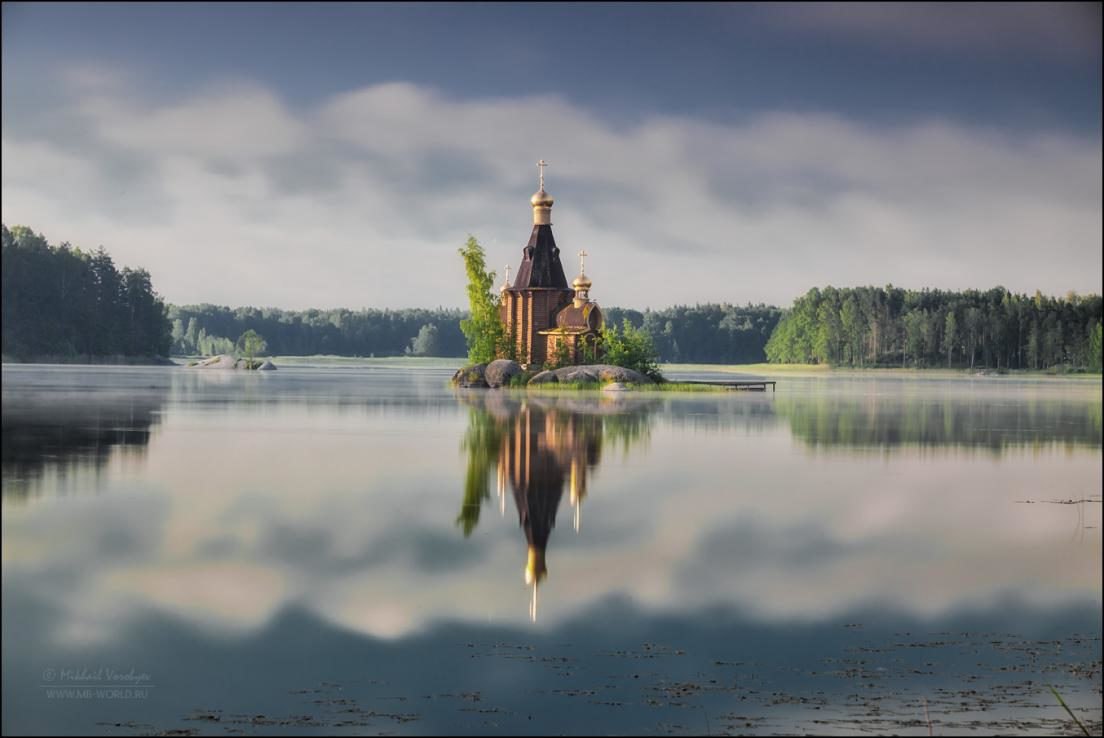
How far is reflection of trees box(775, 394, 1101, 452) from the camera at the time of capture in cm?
2523

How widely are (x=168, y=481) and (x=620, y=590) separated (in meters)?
8.73

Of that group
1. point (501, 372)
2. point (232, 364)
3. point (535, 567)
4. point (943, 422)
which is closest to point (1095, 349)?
point (501, 372)

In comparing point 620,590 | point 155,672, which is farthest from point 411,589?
point 155,672

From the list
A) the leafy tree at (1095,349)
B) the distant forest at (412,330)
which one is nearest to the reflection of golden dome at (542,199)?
the leafy tree at (1095,349)

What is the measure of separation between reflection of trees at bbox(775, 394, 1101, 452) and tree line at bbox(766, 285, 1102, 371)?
65.7 m

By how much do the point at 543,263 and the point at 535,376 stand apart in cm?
635

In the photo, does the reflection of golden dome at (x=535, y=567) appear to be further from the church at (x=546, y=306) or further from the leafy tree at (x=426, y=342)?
the leafy tree at (x=426, y=342)

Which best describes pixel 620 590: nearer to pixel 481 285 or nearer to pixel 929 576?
pixel 929 576

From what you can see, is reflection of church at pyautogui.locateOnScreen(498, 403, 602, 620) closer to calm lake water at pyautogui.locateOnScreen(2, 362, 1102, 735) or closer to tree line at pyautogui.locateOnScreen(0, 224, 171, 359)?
calm lake water at pyautogui.locateOnScreen(2, 362, 1102, 735)

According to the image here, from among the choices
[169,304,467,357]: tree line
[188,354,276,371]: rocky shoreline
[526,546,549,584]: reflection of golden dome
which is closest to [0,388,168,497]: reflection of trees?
[526,546,549,584]: reflection of golden dome

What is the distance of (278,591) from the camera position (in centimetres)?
926

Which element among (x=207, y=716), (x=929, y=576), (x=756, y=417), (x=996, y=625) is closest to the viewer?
(x=207, y=716)

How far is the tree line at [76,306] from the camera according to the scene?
8588 cm

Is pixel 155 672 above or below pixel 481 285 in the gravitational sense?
below
